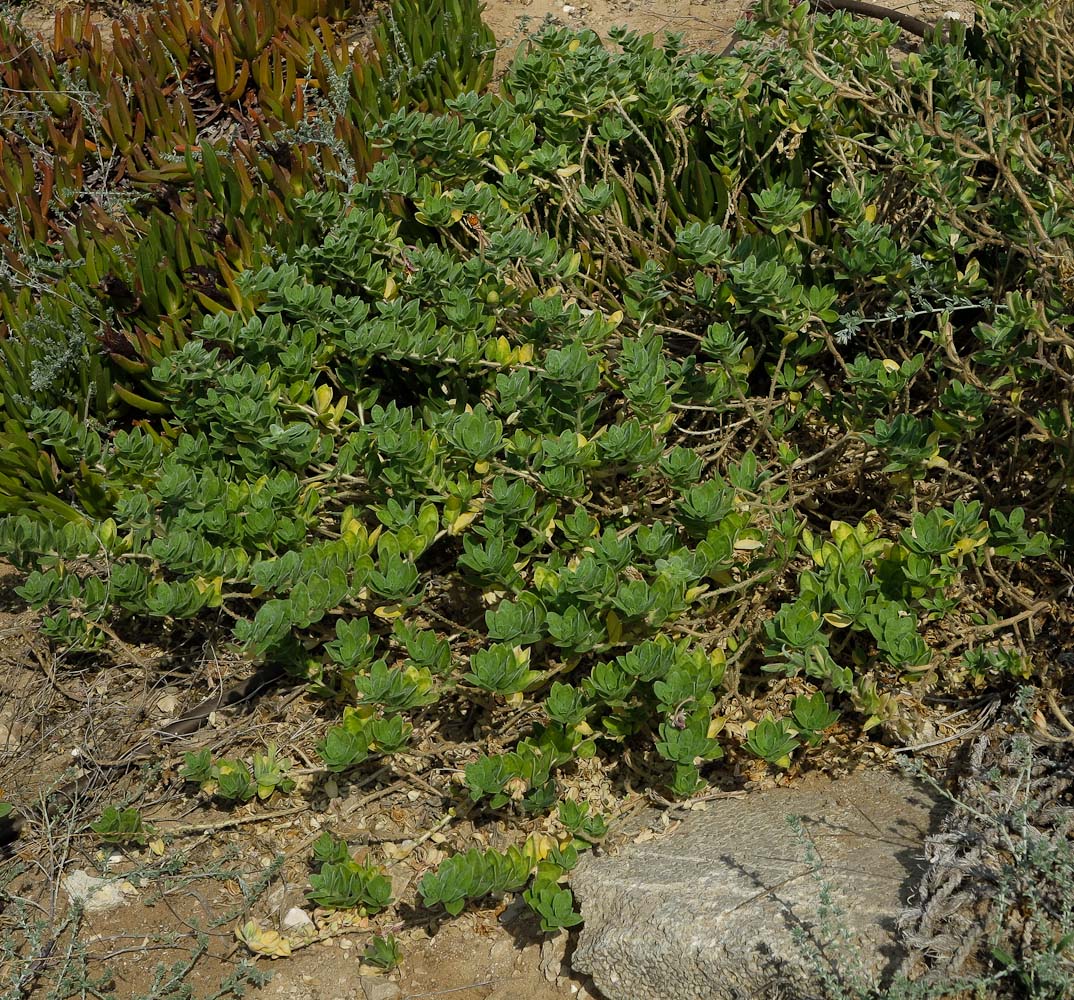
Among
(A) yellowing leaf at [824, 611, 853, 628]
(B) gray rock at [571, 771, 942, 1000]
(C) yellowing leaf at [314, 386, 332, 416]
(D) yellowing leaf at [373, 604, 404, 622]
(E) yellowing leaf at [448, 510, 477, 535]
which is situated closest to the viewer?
(B) gray rock at [571, 771, 942, 1000]

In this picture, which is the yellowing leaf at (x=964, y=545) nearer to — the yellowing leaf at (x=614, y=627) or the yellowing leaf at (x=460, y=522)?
the yellowing leaf at (x=614, y=627)

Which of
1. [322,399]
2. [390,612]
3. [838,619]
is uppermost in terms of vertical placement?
[322,399]

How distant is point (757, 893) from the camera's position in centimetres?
250

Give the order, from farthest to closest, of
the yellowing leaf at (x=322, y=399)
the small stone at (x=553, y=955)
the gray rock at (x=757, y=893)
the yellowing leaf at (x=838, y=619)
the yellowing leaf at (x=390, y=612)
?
1. the yellowing leaf at (x=322, y=399)
2. the yellowing leaf at (x=390, y=612)
3. the small stone at (x=553, y=955)
4. the yellowing leaf at (x=838, y=619)
5. the gray rock at (x=757, y=893)

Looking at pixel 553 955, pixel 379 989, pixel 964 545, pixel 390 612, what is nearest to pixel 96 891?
pixel 379 989

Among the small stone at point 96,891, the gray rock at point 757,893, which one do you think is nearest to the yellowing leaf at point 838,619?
the gray rock at point 757,893

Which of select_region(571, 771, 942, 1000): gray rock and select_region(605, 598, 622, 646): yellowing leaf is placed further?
select_region(605, 598, 622, 646): yellowing leaf

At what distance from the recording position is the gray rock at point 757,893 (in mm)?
2342

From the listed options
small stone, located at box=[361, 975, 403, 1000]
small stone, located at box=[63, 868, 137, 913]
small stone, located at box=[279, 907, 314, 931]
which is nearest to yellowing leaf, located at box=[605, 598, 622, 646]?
small stone, located at box=[361, 975, 403, 1000]

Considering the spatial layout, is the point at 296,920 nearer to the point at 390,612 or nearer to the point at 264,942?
the point at 264,942

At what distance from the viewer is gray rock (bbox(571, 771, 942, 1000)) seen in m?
2.34

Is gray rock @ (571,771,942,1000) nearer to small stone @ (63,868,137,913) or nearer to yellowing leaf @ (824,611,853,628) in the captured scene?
yellowing leaf @ (824,611,853,628)

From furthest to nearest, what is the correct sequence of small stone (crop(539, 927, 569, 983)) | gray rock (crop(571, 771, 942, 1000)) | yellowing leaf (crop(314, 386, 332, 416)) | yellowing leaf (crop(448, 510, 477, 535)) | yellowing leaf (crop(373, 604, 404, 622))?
1. yellowing leaf (crop(314, 386, 332, 416))
2. yellowing leaf (crop(448, 510, 477, 535))
3. yellowing leaf (crop(373, 604, 404, 622))
4. small stone (crop(539, 927, 569, 983))
5. gray rock (crop(571, 771, 942, 1000))

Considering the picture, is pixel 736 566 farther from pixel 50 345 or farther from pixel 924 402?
pixel 50 345
